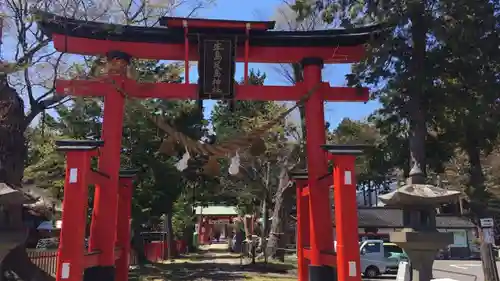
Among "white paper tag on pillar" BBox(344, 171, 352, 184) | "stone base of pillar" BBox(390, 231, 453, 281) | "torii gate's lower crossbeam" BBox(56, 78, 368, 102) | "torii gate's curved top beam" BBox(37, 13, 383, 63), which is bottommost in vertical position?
"stone base of pillar" BBox(390, 231, 453, 281)

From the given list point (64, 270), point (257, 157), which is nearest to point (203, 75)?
point (64, 270)

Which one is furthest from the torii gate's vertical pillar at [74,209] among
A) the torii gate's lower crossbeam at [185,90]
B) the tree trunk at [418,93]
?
the tree trunk at [418,93]

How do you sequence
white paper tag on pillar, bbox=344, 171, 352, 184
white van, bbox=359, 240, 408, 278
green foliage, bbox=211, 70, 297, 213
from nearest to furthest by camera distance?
white paper tag on pillar, bbox=344, 171, 352, 184
green foliage, bbox=211, 70, 297, 213
white van, bbox=359, 240, 408, 278

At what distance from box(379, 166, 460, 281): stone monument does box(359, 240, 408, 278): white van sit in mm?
13860

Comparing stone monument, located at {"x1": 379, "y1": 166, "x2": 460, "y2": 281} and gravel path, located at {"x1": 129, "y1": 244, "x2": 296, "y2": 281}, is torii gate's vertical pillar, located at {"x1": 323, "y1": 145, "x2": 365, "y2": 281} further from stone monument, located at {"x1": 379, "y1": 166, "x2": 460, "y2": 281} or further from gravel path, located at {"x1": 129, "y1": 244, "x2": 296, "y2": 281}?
gravel path, located at {"x1": 129, "y1": 244, "x2": 296, "y2": 281}

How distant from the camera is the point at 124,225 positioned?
1116 cm

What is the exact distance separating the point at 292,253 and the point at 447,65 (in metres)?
25.0

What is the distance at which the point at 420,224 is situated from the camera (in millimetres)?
8984

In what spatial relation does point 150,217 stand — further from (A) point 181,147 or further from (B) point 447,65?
(B) point 447,65

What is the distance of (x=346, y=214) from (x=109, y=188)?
14.7 ft

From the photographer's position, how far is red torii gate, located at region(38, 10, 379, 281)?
9.11 m

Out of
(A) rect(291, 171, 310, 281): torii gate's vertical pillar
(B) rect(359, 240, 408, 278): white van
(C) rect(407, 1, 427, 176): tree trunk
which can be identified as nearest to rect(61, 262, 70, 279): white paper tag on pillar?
(A) rect(291, 171, 310, 281): torii gate's vertical pillar

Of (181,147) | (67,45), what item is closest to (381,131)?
(181,147)

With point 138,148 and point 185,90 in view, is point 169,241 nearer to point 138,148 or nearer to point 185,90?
point 138,148
